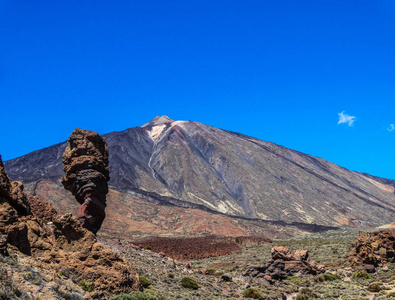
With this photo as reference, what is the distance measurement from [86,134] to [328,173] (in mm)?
190549

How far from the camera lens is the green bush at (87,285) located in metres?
13.1

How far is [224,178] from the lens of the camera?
150 meters

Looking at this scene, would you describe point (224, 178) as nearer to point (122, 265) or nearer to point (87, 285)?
point (122, 265)

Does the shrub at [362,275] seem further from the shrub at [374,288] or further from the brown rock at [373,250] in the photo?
the shrub at [374,288]

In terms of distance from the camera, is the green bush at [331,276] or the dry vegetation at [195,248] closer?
the green bush at [331,276]

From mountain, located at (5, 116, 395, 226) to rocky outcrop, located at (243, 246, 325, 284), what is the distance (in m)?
72.3

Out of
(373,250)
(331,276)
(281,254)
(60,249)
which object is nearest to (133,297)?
(60,249)

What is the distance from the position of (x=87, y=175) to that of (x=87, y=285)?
37.1 ft

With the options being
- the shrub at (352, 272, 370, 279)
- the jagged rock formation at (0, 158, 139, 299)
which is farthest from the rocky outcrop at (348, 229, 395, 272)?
the jagged rock formation at (0, 158, 139, 299)

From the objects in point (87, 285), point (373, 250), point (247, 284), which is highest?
point (373, 250)

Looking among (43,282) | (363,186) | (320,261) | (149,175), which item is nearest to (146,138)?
(149,175)

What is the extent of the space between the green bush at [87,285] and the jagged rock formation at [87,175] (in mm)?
10103

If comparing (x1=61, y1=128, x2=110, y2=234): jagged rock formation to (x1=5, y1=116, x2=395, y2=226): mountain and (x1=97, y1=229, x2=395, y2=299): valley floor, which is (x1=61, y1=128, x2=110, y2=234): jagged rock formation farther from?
(x1=5, y1=116, x2=395, y2=226): mountain

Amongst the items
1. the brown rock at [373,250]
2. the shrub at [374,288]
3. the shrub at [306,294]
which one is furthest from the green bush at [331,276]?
Result: the shrub at [306,294]
